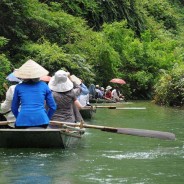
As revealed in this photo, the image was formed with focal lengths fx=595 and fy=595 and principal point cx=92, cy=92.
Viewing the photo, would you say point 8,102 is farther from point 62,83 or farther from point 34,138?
point 34,138

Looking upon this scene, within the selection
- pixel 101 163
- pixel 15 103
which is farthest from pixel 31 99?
pixel 101 163

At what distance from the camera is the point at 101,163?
8.84m

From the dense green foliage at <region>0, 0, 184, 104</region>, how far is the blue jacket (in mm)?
12333

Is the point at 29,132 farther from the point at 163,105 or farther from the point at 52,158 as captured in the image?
the point at 163,105

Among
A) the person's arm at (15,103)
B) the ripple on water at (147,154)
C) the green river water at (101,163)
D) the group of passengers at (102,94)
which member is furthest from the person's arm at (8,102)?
the group of passengers at (102,94)

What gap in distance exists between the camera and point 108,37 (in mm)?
35156

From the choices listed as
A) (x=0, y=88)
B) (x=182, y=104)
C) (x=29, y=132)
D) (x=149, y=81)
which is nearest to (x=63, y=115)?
(x=29, y=132)

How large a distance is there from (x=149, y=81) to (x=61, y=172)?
2632 centimetres

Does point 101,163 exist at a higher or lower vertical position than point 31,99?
lower

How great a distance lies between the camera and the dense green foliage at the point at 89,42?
26.6 metres

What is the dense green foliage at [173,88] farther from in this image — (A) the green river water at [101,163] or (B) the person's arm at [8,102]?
(B) the person's arm at [8,102]

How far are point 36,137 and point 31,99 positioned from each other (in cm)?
62

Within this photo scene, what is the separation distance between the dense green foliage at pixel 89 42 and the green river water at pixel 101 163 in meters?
11.6

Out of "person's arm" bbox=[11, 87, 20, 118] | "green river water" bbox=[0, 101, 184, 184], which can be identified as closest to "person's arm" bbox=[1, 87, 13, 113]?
"person's arm" bbox=[11, 87, 20, 118]
